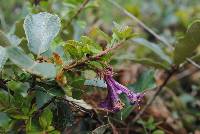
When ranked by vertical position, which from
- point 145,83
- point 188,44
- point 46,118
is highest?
point 188,44

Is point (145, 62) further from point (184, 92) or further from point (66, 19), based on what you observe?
point (184, 92)

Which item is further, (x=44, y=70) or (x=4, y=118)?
(x=4, y=118)

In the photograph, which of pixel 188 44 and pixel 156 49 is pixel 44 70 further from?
pixel 156 49

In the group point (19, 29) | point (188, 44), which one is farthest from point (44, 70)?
point (188, 44)

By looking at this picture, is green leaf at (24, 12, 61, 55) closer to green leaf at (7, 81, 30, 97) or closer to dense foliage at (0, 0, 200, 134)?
dense foliage at (0, 0, 200, 134)

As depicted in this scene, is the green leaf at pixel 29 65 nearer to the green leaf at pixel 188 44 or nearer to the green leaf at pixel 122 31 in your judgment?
the green leaf at pixel 122 31

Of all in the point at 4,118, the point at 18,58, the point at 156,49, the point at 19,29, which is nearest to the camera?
the point at 18,58

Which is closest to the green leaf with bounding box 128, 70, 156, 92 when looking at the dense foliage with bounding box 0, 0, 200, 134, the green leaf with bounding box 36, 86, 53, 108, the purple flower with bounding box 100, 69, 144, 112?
the dense foliage with bounding box 0, 0, 200, 134

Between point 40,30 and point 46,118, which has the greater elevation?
point 40,30

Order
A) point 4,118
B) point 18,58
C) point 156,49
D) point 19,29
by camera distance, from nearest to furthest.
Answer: point 18,58 → point 4,118 → point 19,29 → point 156,49
